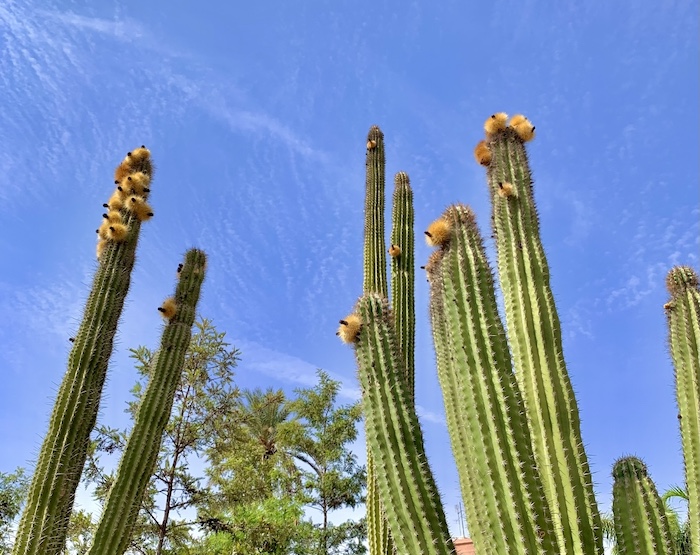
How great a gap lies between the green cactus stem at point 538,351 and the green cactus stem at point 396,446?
672 mm

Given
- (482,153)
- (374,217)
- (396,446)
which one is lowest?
(396,446)

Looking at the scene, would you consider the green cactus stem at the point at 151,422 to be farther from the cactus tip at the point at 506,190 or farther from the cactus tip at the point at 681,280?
the cactus tip at the point at 681,280

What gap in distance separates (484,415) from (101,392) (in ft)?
12.5

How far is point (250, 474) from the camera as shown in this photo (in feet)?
33.7

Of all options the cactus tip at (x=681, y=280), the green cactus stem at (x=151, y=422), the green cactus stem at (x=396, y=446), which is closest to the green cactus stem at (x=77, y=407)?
the green cactus stem at (x=151, y=422)

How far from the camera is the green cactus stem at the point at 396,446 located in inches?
127

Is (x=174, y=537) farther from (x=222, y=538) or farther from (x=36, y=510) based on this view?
(x=36, y=510)

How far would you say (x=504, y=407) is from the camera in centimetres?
318

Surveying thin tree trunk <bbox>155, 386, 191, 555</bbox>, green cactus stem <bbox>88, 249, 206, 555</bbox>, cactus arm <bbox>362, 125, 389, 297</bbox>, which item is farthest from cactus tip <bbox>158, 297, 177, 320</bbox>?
thin tree trunk <bbox>155, 386, 191, 555</bbox>

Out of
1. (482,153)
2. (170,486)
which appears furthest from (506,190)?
(170,486)

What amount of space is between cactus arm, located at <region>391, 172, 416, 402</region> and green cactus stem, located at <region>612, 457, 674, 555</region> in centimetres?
241

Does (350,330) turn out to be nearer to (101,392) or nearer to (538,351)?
(538,351)

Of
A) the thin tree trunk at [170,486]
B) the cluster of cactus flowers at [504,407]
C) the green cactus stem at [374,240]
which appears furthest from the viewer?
the thin tree trunk at [170,486]

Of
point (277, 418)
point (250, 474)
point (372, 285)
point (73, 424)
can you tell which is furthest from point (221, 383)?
point (277, 418)
